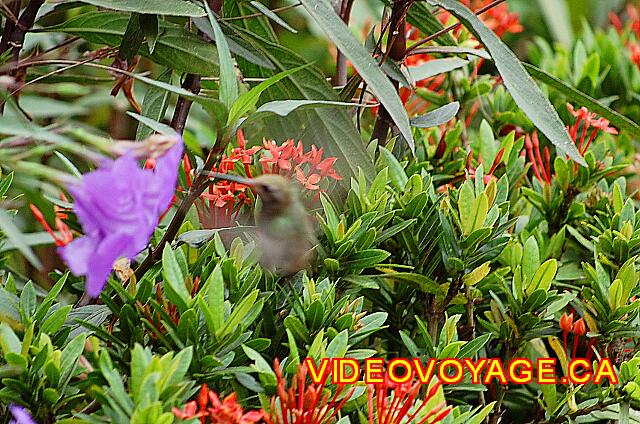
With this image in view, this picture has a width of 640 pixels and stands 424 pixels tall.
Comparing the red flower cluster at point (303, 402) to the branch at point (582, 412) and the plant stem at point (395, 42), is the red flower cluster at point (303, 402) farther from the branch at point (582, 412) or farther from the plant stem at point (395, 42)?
the plant stem at point (395, 42)

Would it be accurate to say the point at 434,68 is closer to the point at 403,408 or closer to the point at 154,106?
the point at 154,106

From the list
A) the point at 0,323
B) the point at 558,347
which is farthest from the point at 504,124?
the point at 0,323

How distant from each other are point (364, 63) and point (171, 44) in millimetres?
196

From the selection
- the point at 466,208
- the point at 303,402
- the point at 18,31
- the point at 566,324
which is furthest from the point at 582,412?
the point at 18,31

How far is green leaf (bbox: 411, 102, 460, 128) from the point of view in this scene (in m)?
0.85

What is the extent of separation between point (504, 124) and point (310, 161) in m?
0.45

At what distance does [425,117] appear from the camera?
0.87 m

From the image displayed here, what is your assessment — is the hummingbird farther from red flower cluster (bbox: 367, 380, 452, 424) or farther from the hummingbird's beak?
red flower cluster (bbox: 367, 380, 452, 424)

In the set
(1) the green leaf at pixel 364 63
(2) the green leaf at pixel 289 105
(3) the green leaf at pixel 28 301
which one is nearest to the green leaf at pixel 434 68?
(1) the green leaf at pixel 364 63

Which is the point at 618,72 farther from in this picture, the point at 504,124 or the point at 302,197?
the point at 302,197

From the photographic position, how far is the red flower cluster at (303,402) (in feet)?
1.77

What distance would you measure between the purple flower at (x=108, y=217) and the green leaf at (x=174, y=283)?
88 mm

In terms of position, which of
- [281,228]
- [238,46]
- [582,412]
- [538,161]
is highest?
[238,46]

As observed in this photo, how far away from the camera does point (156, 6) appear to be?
679 mm
